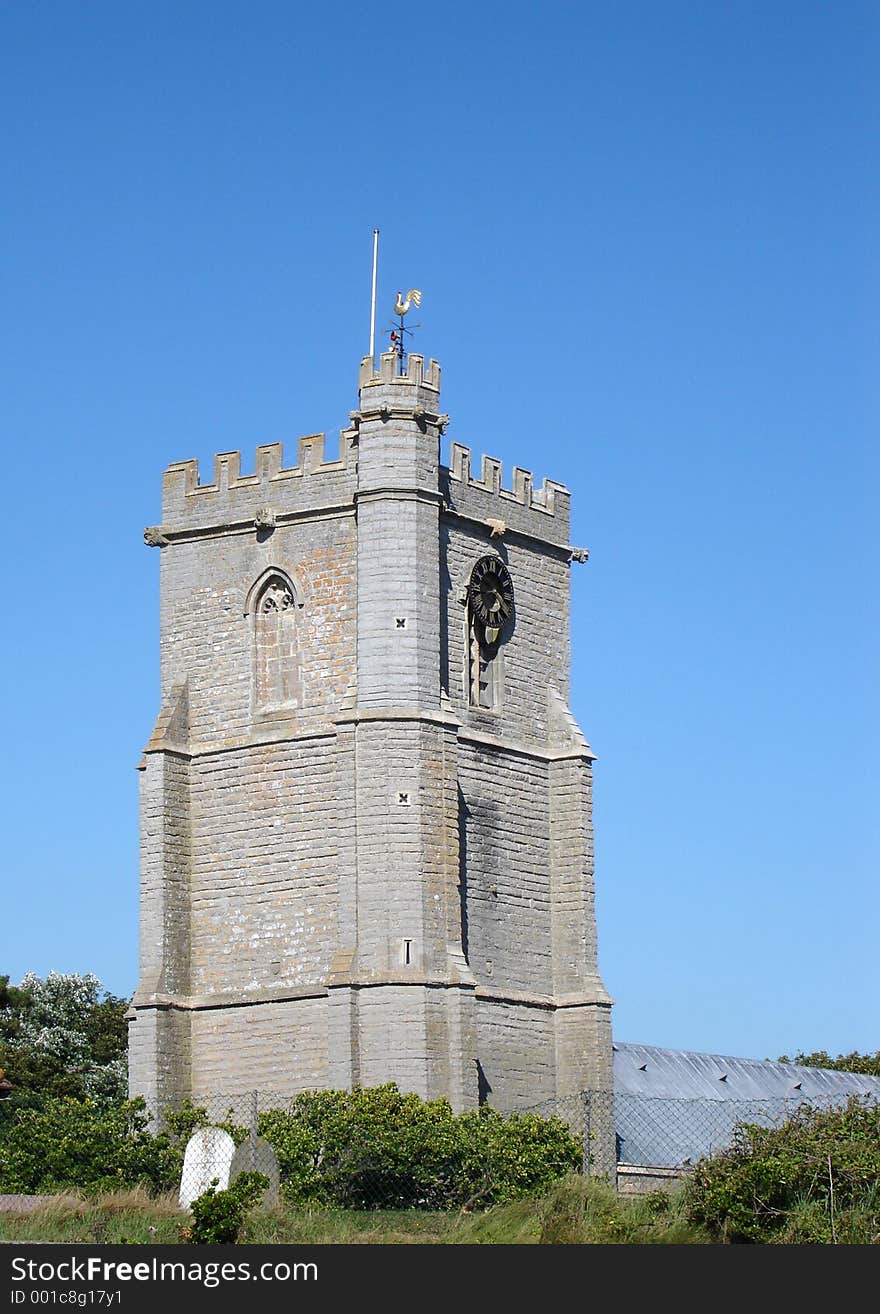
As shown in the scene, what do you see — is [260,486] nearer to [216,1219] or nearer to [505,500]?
[505,500]

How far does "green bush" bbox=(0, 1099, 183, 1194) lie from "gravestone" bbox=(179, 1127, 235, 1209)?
224 centimetres

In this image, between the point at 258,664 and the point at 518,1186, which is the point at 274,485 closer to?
the point at 258,664

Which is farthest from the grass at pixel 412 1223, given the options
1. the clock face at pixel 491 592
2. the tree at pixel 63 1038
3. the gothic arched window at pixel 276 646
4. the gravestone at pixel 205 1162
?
the tree at pixel 63 1038

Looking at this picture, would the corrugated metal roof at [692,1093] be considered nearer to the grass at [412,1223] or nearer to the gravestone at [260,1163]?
the gravestone at [260,1163]

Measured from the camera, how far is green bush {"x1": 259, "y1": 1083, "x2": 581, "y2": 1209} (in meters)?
34.7

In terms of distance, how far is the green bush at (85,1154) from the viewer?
113 ft

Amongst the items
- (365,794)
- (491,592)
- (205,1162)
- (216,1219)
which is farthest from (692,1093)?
(216,1219)

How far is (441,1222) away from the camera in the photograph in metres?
29.5

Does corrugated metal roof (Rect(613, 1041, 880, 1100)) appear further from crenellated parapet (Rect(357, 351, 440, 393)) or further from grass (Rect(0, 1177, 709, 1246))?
grass (Rect(0, 1177, 709, 1246))

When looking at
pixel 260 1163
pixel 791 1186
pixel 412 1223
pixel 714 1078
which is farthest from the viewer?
pixel 714 1078

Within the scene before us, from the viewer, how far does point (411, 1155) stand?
36.8 m

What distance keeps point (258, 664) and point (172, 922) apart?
5.10 metres

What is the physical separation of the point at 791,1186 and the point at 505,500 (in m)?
24.3

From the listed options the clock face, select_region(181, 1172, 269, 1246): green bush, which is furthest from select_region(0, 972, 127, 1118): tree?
select_region(181, 1172, 269, 1246): green bush
